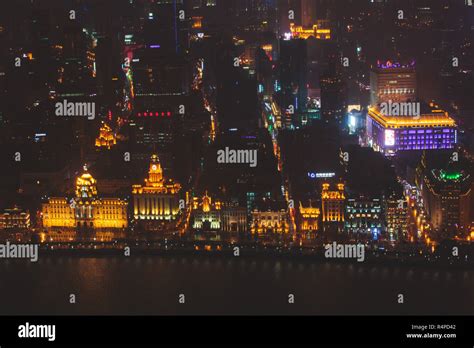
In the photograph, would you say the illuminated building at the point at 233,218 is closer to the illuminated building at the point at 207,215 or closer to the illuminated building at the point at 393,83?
the illuminated building at the point at 207,215

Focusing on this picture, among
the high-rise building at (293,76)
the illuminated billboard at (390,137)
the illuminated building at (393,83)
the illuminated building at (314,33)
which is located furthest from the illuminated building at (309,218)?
the illuminated building at (314,33)

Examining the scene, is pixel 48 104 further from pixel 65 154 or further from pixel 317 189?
pixel 317 189

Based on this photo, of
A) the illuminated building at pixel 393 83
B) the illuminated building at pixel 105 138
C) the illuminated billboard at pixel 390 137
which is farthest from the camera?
the illuminated building at pixel 393 83

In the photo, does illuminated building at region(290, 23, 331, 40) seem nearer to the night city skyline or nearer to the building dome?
the night city skyline

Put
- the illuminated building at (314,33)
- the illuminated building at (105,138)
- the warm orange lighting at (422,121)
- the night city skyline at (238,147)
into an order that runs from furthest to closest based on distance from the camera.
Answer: the illuminated building at (314,33) < the warm orange lighting at (422,121) < the illuminated building at (105,138) < the night city skyline at (238,147)

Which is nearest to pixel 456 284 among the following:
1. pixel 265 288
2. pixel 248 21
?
pixel 265 288
